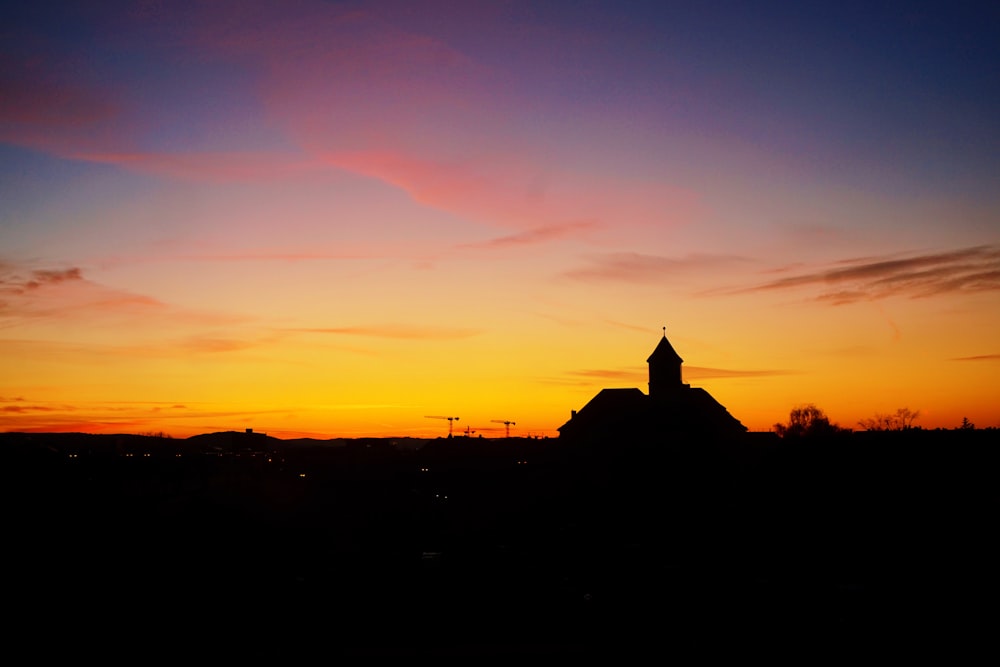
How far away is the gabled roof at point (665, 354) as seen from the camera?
89750mm

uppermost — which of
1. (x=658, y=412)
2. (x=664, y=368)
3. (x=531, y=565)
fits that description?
(x=664, y=368)

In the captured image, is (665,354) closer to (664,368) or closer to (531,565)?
(664,368)

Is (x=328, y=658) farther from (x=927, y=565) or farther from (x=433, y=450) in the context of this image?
(x=433, y=450)

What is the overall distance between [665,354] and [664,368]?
160cm

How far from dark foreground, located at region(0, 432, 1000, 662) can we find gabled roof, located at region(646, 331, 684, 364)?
46.2 meters

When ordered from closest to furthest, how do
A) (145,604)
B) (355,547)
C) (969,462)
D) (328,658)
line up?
(328,658) < (145,604) < (355,547) < (969,462)

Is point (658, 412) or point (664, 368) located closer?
point (658, 412)

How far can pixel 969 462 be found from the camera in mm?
38312

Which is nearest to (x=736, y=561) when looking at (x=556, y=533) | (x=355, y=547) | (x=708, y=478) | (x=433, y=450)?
(x=556, y=533)

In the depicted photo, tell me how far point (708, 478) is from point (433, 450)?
62962 millimetres

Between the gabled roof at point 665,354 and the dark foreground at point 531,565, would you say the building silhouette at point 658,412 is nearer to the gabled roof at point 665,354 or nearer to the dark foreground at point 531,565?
the gabled roof at point 665,354

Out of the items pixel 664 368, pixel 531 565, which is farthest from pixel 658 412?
pixel 531 565

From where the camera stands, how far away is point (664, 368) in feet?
293

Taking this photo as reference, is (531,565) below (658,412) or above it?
below
